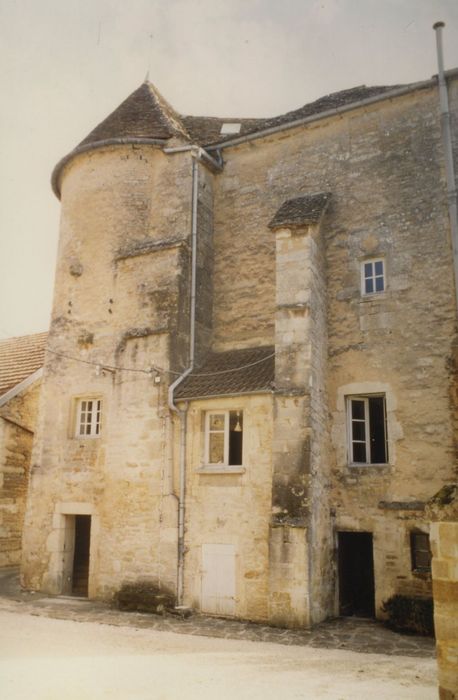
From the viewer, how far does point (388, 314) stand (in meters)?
11.9

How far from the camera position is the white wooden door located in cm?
1108

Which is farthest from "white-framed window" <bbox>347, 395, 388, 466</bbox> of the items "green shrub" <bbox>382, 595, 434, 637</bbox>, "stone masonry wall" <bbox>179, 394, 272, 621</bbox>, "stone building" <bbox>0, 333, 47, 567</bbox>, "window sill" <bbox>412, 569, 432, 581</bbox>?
"stone building" <bbox>0, 333, 47, 567</bbox>

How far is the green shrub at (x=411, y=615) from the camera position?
1000cm

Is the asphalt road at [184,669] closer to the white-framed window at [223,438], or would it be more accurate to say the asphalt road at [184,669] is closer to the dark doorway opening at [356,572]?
the dark doorway opening at [356,572]

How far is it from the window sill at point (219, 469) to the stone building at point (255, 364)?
2.3 inches

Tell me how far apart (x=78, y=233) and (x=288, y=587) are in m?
9.84

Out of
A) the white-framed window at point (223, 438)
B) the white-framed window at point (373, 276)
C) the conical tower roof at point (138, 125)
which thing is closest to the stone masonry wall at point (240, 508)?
the white-framed window at point (223, 438)

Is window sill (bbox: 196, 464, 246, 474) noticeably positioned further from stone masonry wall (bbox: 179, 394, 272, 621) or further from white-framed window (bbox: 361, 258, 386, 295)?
white-framed window (bbox: 361, 258, 386, 295)

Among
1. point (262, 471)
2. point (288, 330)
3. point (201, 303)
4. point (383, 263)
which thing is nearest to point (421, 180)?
point (383, 263)

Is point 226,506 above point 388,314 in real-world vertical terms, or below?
below

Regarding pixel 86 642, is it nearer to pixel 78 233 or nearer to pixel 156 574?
pixel 156 574

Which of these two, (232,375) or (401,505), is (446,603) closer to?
(401,505)

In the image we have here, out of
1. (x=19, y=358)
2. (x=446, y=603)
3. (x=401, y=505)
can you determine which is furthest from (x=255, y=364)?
(x=19, y=358)

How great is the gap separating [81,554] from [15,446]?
134 inches
